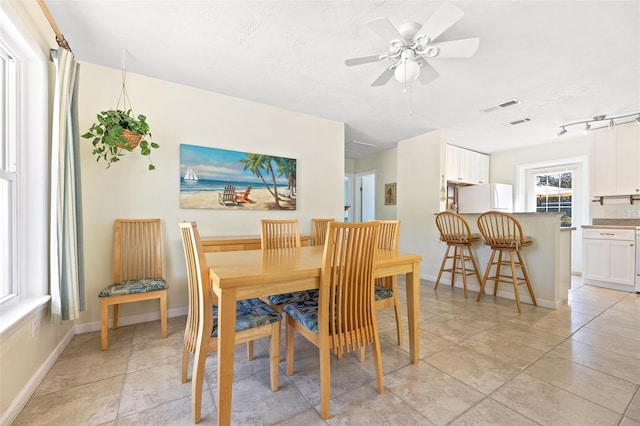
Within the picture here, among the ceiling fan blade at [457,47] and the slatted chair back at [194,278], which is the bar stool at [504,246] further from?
the slatted chair back at [194,278]

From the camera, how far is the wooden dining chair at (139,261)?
2270 mm

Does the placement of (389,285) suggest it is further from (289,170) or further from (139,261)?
(139,261)

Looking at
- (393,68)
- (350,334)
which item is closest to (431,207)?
(393,68)

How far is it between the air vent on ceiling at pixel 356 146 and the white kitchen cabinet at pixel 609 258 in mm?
3606

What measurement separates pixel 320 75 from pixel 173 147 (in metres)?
1.67

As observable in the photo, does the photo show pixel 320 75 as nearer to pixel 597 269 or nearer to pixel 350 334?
pixel 350 334

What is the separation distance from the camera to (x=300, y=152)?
364 cm

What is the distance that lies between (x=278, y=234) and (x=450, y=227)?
256cm

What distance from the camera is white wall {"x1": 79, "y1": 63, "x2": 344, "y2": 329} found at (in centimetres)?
248

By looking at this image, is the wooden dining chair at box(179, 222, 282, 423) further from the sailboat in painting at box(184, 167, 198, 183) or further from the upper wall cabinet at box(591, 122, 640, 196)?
the upper wall cabinet at box(591, 122, 640, 196)

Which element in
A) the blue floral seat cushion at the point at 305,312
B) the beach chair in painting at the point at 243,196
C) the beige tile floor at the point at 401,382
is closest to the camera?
the beige tile floor at the point at 401,382

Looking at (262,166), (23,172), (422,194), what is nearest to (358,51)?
(262,166)

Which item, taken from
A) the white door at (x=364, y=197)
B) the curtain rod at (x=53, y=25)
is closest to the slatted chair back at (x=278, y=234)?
the curtain rod at (x=53, y=25)

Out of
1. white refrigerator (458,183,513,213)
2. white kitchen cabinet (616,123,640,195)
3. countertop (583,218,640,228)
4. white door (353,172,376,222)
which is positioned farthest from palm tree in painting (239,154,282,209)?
white kitchen cabinet (616,123,640,195)
